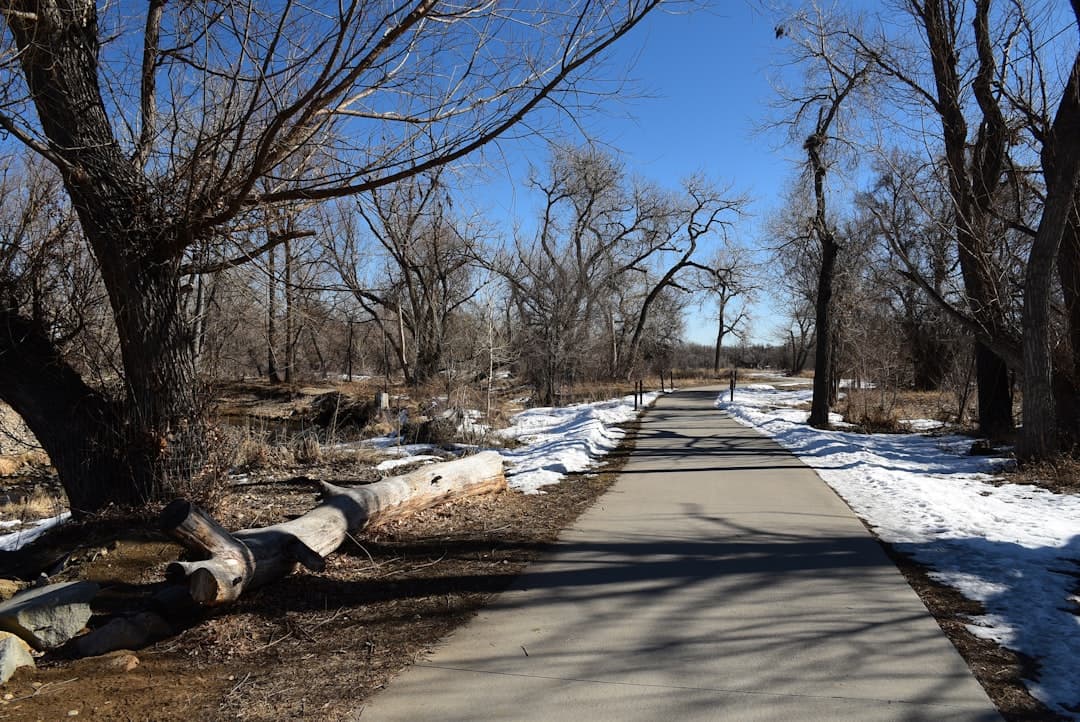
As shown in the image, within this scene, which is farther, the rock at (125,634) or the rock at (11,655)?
the rock at (125,634)

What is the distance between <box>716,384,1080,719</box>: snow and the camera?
4039 millimetres

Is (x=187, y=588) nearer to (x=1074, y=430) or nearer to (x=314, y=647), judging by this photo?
(x=314, y=647)

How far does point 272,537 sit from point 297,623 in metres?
0.78

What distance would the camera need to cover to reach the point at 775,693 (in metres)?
3.38

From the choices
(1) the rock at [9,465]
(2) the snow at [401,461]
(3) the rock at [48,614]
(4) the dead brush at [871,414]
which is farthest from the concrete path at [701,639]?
(1) the rock at [9,465]

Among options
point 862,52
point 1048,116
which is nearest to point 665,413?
point 862,52

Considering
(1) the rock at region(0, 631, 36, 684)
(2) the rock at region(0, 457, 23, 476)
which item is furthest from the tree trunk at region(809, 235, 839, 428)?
(2) the rock at region(0, 457, 23, 476)

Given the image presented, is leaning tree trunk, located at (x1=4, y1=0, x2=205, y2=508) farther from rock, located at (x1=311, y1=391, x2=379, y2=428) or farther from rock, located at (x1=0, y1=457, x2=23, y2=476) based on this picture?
rock, located at (x1=0, y1=457, x2=23, y2=476)

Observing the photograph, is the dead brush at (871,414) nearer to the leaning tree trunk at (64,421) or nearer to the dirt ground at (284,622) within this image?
the dirt ground at (284,622)

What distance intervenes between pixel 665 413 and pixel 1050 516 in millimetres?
16915

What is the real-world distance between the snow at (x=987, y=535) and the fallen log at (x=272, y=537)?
4.53 metres

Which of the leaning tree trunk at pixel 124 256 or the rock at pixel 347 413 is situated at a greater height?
the leaning tree trunk at pixel 124 256

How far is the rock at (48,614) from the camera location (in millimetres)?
A: 3984

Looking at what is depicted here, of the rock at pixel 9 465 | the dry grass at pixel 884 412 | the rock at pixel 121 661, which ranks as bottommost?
the rock at pixel 9 465
